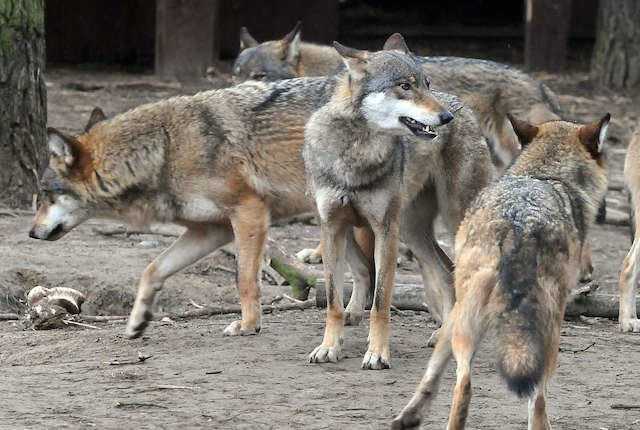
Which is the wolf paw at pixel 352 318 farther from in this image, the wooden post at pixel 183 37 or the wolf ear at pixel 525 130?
the wooden post at pixel 183 37

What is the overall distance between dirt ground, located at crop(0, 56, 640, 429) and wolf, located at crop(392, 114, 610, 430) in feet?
1.80

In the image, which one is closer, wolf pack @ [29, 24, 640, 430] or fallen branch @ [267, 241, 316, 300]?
wolf pack @ [29, 24, 640, 430]

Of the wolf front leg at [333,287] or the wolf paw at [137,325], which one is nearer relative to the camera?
the wolf front leg at [333,287]

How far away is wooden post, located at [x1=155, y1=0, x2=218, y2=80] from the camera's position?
53.3 ft

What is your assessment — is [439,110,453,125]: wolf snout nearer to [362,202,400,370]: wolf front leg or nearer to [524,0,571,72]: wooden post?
[362,202,400,370]: wolf front leg

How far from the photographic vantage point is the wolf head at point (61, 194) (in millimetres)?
7629

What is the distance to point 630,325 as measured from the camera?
793 centimetres

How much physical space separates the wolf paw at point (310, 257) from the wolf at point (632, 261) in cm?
243

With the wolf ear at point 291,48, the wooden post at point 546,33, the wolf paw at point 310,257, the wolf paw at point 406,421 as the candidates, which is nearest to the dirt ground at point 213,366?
the wolf paw at point 406,421

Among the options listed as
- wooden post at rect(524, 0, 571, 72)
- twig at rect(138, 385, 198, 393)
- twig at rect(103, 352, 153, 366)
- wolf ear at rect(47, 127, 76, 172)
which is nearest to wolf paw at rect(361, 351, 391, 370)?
twig at rect(138, 385, 198, 393)

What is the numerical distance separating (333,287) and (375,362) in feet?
1.75

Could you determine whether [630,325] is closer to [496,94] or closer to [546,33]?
[496,94]

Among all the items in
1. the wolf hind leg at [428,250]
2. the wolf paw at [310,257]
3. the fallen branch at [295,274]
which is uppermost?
the wolf hind leg at [428,250]

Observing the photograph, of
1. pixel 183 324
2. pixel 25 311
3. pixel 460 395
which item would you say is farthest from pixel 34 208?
pixel 460 395
